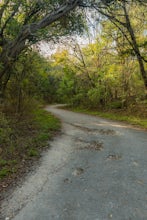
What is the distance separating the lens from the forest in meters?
7.18

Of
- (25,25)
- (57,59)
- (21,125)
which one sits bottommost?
(21,125)

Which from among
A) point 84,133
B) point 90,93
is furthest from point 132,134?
point 90,93

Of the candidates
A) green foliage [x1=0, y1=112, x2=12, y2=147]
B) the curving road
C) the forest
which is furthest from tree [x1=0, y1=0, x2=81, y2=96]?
the curving road

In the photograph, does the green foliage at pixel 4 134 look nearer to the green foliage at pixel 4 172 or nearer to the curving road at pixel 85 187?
the curving road at pixel 85 187

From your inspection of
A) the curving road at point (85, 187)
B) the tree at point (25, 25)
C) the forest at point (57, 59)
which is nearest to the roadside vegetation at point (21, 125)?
the forest at point (57, 59)

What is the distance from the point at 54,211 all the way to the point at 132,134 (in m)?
6.13

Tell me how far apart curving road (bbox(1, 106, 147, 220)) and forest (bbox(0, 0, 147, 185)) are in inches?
35.2

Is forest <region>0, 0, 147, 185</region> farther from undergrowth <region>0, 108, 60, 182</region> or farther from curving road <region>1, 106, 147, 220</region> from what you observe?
curving road <region>1, 106, 147, 220</region>

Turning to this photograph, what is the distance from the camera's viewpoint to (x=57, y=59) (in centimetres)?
2150

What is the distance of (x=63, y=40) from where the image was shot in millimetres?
9391

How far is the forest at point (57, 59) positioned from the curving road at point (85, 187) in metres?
0.90

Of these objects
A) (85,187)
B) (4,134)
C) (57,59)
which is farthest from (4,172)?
(57,59)

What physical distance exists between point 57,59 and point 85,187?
19.0m

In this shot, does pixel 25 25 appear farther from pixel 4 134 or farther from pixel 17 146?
pixel 17 146
